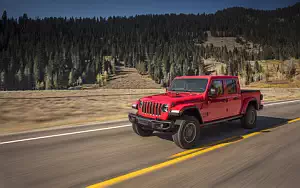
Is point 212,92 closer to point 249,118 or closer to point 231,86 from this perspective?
point 231,86

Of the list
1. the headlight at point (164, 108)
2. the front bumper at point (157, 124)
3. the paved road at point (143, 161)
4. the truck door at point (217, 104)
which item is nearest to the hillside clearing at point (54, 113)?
the paved road at point (143, 161)

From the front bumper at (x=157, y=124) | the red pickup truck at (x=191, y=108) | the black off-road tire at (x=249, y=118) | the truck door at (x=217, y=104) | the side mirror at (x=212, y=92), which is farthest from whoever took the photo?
the black off-road tire at (x=249, y=118)

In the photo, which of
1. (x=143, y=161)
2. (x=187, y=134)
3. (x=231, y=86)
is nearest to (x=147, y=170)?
(x=143, y=161)

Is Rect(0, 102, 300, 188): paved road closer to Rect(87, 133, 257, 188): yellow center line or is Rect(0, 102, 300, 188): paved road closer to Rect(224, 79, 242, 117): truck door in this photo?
Rect(87, 133, 257, 188): yellow center line

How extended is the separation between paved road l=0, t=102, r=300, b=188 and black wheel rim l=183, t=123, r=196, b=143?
397mm

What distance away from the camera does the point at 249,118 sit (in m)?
9.34

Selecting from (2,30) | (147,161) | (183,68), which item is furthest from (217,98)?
(2,30)

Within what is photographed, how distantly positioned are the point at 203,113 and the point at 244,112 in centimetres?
273

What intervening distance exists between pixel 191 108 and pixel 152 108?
1.13 meters

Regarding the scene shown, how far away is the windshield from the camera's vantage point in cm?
768

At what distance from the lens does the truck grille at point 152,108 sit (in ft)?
22.4

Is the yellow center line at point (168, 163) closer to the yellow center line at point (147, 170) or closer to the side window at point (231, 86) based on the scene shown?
the yellow center line at point (147, 170)

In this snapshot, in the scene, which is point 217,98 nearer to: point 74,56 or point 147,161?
point 147,161

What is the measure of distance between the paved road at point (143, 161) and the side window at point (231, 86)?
5.01 feet
